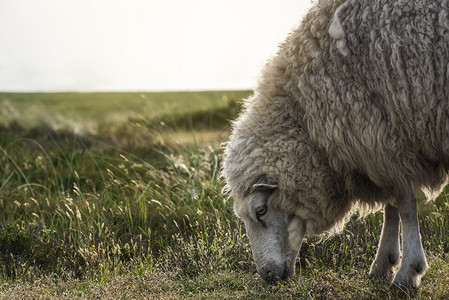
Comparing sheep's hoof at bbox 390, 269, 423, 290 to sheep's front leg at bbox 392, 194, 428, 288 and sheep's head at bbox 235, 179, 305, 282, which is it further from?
sheep's head at bbox 235, 179, 305, 282

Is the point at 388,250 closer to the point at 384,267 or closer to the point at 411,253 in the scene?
the point at 384,267

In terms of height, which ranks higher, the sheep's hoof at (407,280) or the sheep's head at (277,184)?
the sheep's head at (277,184)

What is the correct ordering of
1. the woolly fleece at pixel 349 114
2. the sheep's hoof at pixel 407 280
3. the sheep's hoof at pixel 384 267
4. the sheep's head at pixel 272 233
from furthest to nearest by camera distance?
the sheep's hoof at pixel 384 267 → the sheep's head at pixel 272 233 → the sheep's hoof at pixel 407 280 → the woolly fleece at pixel 349 114

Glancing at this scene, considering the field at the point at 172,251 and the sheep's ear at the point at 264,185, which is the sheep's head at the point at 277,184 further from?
the field at the point at 172,251

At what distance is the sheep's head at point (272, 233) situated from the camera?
3996mm

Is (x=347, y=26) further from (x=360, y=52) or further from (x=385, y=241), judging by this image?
(x=385, y=241)

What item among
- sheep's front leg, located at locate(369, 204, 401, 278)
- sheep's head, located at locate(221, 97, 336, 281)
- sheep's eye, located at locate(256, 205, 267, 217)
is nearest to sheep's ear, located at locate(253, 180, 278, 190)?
sheep's head, located at locate(221, 97, 336, 281)

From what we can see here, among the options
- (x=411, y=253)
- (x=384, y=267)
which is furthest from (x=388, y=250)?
(x=411, y=253)

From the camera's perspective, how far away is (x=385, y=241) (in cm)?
433

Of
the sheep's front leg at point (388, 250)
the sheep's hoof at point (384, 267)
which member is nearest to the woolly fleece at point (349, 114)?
the sheep's front leg at point (388, 250)

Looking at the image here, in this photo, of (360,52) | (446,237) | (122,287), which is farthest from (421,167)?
(122,287)

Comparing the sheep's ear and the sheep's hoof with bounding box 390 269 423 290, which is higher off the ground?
the sheep's ear

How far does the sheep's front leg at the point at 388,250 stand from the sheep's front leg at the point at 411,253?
0.38 m

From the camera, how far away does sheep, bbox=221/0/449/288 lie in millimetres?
3551
